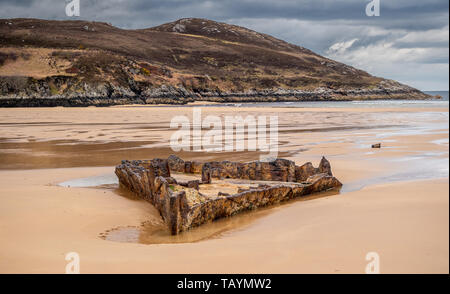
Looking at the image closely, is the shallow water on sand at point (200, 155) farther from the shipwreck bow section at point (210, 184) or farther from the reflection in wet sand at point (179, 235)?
the shipwreck bow section at point (210, 184)

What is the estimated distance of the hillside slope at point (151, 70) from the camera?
54969mm

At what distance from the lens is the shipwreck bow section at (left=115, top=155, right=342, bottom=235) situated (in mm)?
5574

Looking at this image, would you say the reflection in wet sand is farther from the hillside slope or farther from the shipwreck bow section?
the hillside slope

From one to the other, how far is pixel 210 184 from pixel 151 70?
222 feet

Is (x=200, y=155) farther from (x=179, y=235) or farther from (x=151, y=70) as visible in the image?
(x=151, y=70)

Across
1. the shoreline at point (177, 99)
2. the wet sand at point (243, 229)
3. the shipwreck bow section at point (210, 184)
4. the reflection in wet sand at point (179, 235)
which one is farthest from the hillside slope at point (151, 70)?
the reflection in wet sand at point (179, 235)

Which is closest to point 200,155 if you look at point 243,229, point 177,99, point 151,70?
point 243,229

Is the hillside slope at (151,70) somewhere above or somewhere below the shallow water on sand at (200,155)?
above

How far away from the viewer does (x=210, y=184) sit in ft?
26.0

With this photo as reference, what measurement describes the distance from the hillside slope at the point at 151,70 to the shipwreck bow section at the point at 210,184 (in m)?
44.5

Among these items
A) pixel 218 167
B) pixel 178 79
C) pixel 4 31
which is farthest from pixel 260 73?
pixel 218 167

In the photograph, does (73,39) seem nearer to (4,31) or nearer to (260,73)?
(4,31)

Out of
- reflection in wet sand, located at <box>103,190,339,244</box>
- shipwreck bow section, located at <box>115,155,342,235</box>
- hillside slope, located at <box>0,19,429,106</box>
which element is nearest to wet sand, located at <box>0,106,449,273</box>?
reflection in wet sand, located at <box>103,190,339,244</box>
